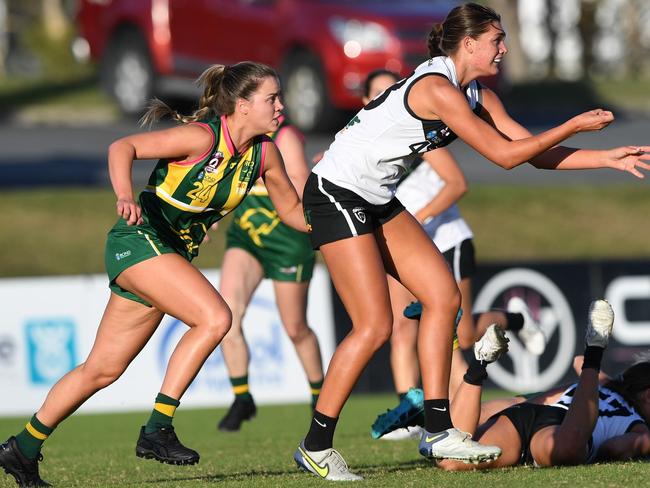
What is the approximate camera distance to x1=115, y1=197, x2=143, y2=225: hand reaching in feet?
18.1

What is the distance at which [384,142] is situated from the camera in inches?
231

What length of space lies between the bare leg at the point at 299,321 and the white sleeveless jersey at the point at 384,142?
2894 mm

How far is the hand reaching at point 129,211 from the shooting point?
5520mm

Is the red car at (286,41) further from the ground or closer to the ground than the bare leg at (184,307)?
further from the ground

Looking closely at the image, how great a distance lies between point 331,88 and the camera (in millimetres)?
16844

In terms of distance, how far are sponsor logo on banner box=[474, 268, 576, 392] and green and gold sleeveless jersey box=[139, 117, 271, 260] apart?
20.8 ft

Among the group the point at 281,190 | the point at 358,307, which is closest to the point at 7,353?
the point at 281,190

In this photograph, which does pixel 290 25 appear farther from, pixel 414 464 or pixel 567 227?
pixel 414 464

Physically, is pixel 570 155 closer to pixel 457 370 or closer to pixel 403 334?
pixel 457 370

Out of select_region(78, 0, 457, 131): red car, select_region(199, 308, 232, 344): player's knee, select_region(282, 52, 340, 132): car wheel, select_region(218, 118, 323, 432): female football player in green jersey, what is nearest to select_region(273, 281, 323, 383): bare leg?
select_region(218, 118, 323, 432): female football player in green jersey

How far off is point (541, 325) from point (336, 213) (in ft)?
21.9

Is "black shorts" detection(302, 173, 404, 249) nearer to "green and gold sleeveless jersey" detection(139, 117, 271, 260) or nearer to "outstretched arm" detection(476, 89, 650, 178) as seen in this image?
"green and gold sleeveless jersey" detection(139, 117, 271, 260)

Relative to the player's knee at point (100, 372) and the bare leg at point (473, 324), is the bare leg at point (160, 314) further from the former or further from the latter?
the bare leg at point (473, 324)

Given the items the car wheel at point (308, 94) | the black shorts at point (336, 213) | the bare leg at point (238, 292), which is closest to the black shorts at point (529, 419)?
the black shorts at point (336, 213)
